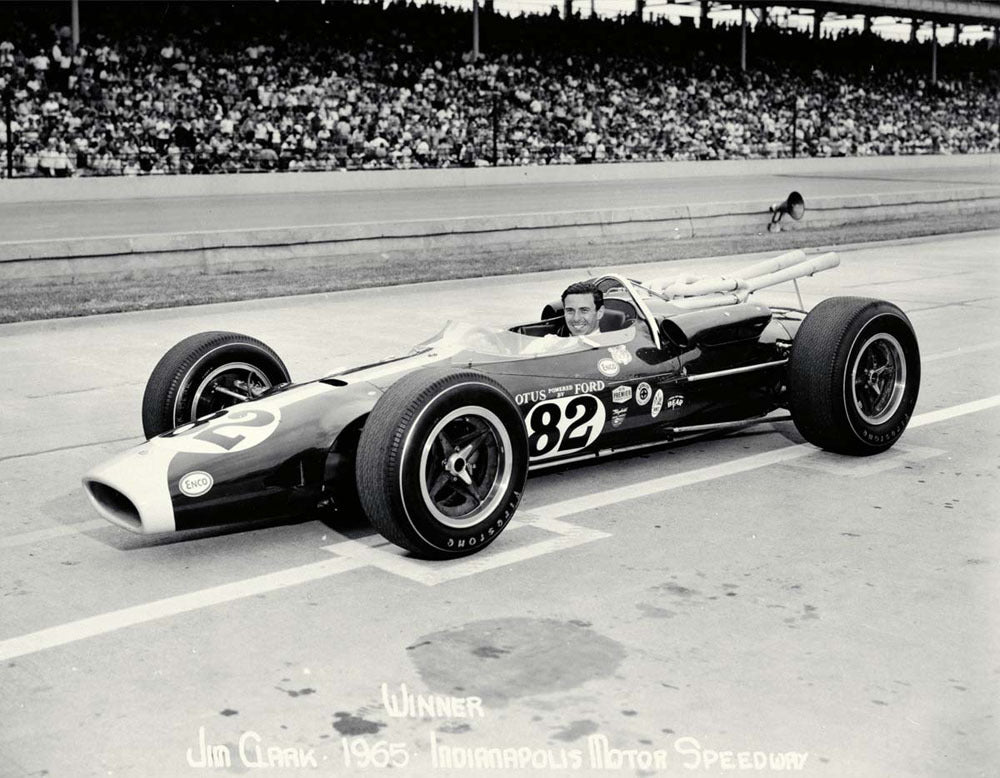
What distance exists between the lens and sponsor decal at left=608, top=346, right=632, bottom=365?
233 inches

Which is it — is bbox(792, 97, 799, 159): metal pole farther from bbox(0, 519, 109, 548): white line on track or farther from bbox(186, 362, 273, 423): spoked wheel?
bbox(0, 519, 109, 548): white line on track

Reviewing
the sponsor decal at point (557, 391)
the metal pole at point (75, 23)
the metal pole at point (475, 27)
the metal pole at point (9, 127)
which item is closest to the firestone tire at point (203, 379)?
the sponsor decal at point (557, 391)

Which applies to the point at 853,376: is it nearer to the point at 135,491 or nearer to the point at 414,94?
the point at 135,491

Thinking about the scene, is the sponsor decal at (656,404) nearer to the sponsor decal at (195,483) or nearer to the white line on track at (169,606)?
the white line on track at (169,606)

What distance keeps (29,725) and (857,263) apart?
14.0m

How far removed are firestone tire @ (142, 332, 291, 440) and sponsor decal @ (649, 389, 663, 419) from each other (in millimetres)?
1737

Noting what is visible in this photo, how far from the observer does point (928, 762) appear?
3.28m

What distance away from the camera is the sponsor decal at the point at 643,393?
595 cm

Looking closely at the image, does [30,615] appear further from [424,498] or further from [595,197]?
[595,197]

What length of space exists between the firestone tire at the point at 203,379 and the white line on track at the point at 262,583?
119 cm

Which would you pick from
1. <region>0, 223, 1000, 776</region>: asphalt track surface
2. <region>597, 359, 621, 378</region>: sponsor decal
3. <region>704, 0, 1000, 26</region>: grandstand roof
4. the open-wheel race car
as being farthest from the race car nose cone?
<region>704, 0, 1000, 26</region>: grandstand roof

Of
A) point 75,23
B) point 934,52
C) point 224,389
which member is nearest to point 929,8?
point 934,52

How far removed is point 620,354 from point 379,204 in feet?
54.7

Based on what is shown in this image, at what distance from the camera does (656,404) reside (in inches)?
238
